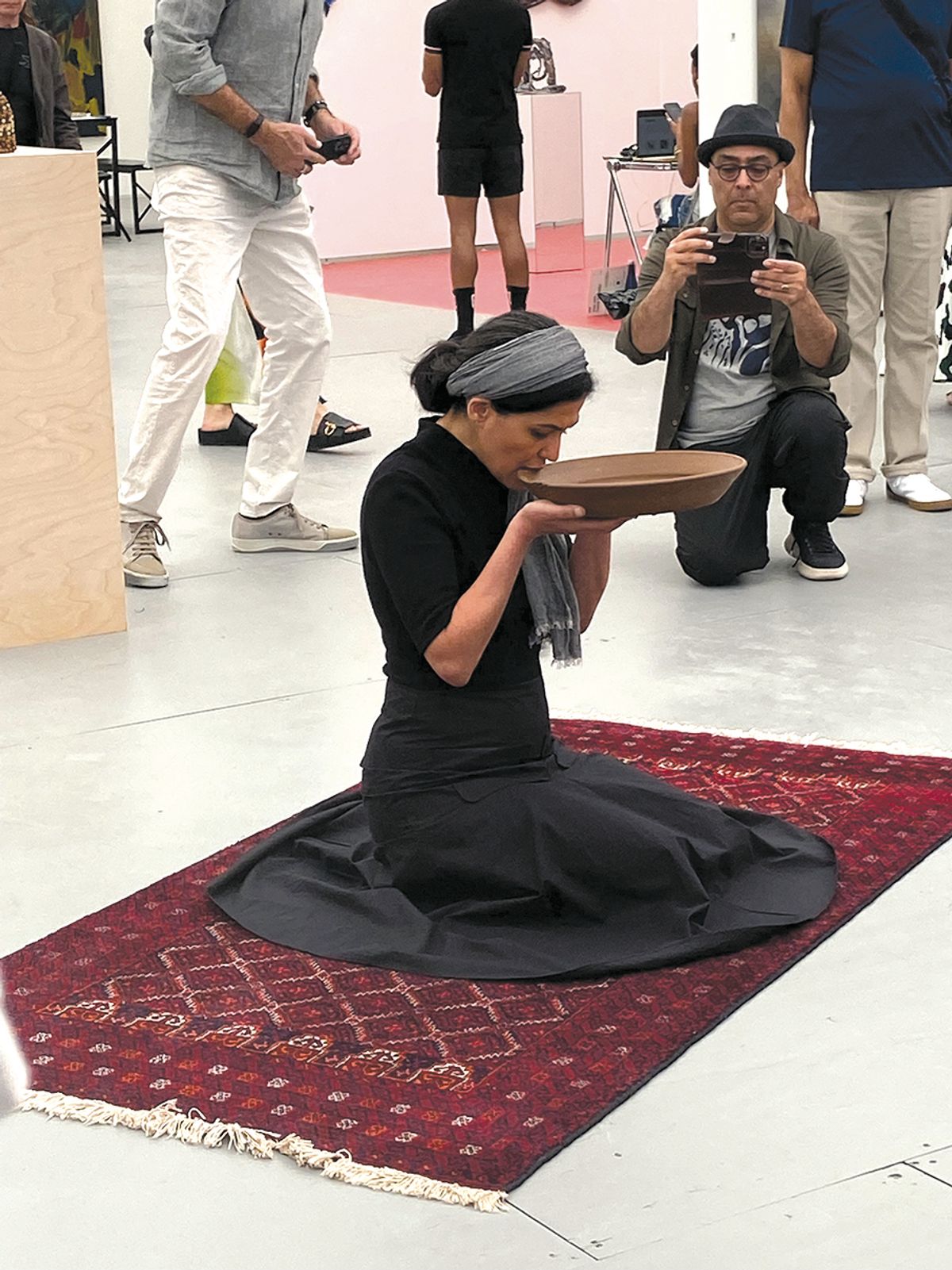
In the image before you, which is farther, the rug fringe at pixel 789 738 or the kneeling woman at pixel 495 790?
the rug fringe at pixel 789 738

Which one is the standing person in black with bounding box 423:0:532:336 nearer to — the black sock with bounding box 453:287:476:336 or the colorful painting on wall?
the black sock with bounding box 453:287:476:336

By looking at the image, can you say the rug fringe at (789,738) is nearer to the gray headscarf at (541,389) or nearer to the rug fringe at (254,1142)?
the gray headscarf at (541,389)

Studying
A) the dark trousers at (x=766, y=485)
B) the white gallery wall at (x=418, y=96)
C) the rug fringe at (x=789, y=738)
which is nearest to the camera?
the rug fringe at (x=789, y=738)

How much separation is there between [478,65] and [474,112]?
206 millimetres

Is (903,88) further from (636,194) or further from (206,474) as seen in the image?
(636,194)

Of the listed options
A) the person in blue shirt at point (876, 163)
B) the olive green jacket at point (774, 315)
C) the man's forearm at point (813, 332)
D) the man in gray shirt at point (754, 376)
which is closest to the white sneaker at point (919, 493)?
the person in blue shirt at point (876, 163)

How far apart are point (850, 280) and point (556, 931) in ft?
9.79

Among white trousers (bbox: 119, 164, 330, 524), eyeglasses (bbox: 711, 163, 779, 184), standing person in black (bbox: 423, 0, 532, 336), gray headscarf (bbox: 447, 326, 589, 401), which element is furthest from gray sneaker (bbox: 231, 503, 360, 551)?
standing person in black (bbox: 423, 0, 532, 336)

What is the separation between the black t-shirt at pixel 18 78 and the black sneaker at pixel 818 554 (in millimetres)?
3747

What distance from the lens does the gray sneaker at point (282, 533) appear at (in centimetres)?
520

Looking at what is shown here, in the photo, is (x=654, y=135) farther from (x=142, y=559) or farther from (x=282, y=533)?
(x=142, y=559)

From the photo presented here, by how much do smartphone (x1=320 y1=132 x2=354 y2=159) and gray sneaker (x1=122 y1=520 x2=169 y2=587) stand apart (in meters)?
1.09

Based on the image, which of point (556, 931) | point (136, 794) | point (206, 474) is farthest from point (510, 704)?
point (206, 474)

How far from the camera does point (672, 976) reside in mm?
2641
